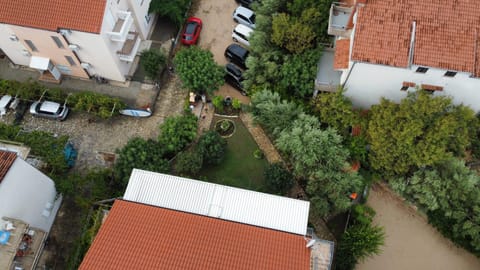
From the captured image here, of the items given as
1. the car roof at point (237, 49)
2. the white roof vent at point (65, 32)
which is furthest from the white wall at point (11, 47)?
the car roof at point (237, 49)

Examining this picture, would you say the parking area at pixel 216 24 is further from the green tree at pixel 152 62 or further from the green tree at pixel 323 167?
the green tree at pixel 323 167

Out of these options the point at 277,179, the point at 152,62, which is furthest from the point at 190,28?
Answer: the point at 277,179

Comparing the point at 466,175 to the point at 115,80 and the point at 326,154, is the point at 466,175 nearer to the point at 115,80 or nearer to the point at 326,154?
the point at 326,154

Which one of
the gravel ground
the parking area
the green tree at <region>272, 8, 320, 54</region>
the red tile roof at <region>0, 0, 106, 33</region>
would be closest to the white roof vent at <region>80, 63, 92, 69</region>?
the gravel ground

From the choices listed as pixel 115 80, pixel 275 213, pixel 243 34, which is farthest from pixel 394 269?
pixel 115 80

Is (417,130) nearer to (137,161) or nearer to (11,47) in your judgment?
(137,161)
